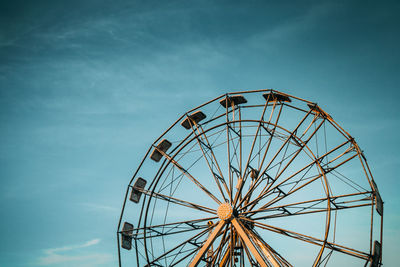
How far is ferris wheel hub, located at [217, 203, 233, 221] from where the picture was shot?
1622 cm

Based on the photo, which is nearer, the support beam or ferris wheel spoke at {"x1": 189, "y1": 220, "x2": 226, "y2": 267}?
the support beam

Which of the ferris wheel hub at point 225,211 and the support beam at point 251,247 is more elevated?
the ferris wheel hub at point 225,211

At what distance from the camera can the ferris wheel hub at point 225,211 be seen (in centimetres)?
1622

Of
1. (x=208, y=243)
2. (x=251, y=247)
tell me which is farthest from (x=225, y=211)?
(x=251, y=247)

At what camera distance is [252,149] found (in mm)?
17094

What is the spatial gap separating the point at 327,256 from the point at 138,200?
11217mm

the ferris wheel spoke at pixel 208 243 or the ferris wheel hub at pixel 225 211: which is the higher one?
the ferris wheel hub at pixel 225 211

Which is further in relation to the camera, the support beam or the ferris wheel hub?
the ferris wheel hub

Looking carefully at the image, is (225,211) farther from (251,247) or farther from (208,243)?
(251,247)

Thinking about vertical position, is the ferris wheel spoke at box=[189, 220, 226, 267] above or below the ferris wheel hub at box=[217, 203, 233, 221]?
below

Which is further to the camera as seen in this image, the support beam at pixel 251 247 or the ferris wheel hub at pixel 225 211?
the ferris wheel hub at pixel 225 211

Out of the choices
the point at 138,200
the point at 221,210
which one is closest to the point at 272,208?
the point at 221,210

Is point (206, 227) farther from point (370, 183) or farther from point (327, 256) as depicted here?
point (370, 183)

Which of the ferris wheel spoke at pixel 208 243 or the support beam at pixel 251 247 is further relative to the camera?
the ferris wheel spoke at pixel 208 243
